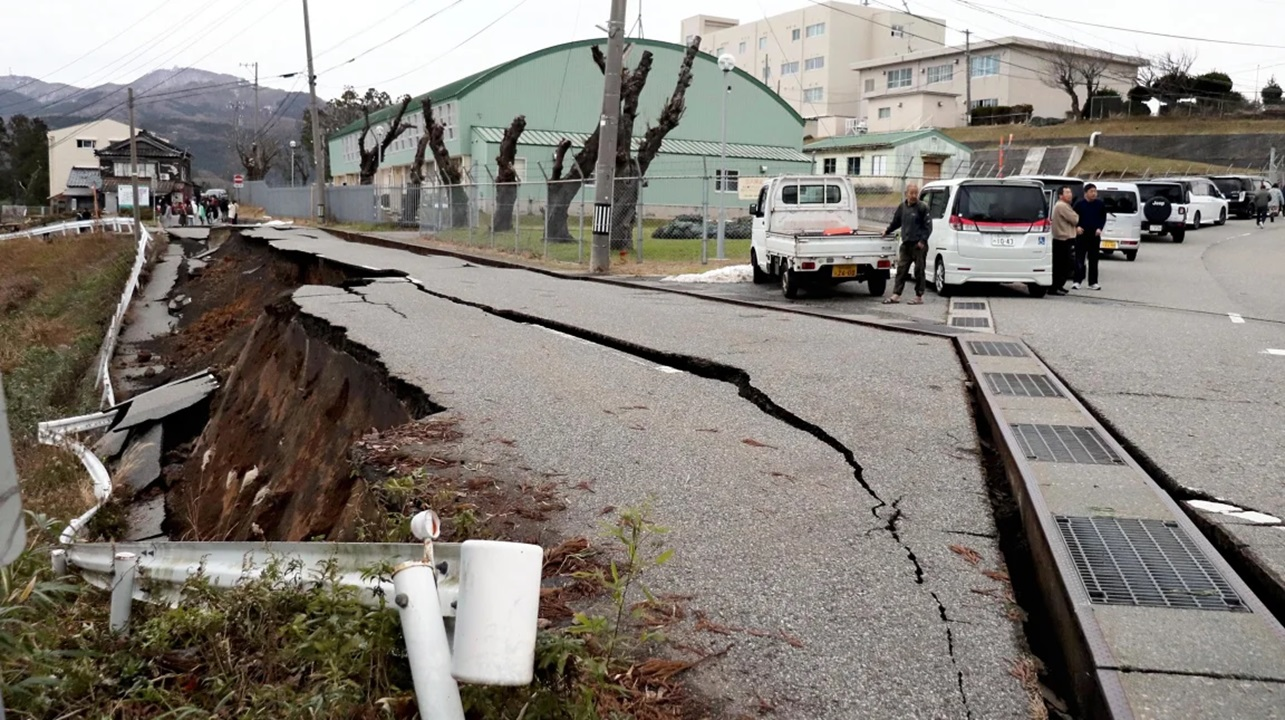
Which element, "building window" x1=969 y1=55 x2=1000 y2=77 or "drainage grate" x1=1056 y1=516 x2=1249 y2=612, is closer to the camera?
"drainage grate" x1=1056 y1=516 x2=1249 y2=612

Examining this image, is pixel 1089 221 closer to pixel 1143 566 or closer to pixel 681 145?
pixel 1143 566

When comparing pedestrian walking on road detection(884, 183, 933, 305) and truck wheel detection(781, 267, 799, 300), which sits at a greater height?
pedestrian walking on road detection(884, 183, 933, 305)

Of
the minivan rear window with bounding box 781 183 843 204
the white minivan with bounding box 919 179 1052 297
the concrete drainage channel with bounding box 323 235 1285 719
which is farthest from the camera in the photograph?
the minivan rear window with bounding box 781 183 843 204

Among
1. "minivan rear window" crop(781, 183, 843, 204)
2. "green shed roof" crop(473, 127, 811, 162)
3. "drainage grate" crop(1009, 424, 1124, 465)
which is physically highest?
"green shed roof" crop(473, 127, 811, 162)

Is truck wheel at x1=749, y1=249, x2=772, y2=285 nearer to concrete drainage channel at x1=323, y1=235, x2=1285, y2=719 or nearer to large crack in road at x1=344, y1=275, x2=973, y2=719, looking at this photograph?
large crack in road at x1=344, y1=275, x2=973, y2=719

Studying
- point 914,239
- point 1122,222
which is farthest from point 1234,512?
point 1122,222

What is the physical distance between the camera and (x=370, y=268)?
64.3ft

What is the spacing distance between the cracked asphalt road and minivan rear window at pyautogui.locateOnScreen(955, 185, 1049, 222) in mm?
4978

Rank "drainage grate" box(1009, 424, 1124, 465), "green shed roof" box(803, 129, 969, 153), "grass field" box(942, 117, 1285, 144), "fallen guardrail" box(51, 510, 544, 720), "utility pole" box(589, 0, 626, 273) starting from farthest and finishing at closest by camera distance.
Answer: "grass field" box(942, 117, 1285, 144), "green shed roof" box(803, 129, 969, 153), "utility pole" box(589, 0, 626, 273), "drainage grate" box(1009, 424, 1124, 465), "fallen guardrail" box(51, 510, 544, 720)

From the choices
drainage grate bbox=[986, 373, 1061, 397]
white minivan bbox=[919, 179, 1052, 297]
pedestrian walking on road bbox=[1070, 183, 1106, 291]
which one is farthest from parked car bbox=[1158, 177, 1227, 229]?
drainage grate bbox=[986, 373, 1061, 397]

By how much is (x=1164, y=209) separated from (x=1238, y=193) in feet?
50.1

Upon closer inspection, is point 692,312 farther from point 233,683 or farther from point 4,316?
point 4,316

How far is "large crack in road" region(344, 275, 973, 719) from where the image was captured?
4.00m

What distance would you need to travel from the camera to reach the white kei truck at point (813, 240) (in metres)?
15.6
